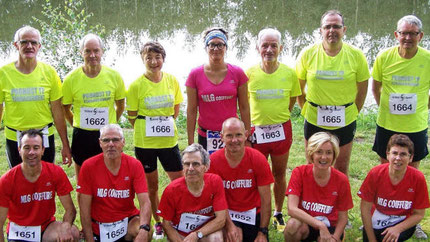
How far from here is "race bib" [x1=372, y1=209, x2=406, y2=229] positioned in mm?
3801

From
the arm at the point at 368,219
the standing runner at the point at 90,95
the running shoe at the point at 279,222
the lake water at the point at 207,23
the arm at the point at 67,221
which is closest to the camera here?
the arm at the point at 67,221

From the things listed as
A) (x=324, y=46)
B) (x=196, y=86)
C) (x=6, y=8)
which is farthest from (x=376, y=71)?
(x=6, y=8)

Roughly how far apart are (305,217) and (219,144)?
110cm

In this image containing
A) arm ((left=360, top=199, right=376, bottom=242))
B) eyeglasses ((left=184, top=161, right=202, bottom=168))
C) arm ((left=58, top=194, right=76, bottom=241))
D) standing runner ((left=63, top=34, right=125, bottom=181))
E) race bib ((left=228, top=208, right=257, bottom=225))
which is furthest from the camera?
standing runner ((left=63, top=34, right=125, bottom=181))

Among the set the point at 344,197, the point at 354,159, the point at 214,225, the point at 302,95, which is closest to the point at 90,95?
the point at 214,225

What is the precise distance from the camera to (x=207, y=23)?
15430mm

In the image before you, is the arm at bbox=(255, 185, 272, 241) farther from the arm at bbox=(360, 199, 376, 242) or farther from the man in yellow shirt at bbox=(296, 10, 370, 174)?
the man in yellow shirt at bbox=(296, 10, 370, 174)

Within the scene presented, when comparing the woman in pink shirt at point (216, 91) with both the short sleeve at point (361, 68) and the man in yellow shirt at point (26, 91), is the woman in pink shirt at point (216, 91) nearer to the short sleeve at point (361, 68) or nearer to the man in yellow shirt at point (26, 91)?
the short sleeve at point (361, 68)

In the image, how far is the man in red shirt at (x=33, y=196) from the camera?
3.63 m

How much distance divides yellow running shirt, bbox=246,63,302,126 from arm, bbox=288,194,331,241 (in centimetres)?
86

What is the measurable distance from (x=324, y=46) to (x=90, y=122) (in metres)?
2.39

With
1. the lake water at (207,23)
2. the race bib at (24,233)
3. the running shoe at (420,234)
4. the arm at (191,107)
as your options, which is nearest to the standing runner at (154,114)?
the arm at (191,107)

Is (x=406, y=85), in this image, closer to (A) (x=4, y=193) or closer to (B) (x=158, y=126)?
(B) (x=158, y=126)

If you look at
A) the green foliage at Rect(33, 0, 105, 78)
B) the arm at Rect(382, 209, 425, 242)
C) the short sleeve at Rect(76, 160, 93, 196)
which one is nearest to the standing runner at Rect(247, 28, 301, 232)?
the arm at Rect(382, 209, 425, 242)
